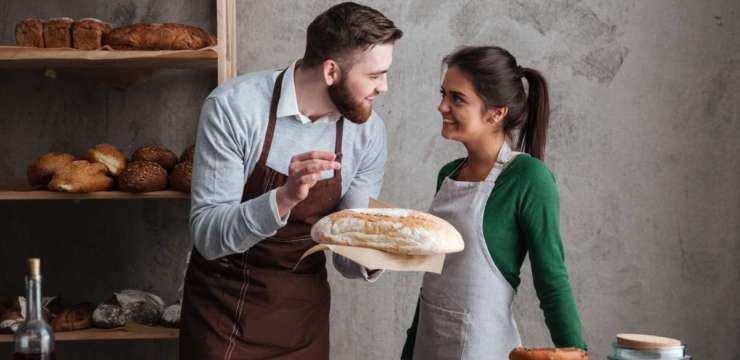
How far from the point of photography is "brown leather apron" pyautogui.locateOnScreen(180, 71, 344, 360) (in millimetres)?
2146

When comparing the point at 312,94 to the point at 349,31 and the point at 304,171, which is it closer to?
the point at 349,31

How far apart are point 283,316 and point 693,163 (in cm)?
169

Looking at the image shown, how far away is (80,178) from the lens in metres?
2.50

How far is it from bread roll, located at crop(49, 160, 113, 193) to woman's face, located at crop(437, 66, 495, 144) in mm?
1240

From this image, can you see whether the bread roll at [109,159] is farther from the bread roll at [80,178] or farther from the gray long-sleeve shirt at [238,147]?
the gray long-sleeve shirt at [238,147]

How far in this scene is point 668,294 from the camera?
2.97 meters

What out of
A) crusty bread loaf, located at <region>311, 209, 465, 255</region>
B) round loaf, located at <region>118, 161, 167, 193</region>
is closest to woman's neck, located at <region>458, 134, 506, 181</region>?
crusty bread loaf, located at <region>311, 209, 465, 255</region>

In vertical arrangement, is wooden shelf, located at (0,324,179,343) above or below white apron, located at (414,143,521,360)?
below

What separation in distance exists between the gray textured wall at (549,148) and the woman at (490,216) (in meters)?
1.02

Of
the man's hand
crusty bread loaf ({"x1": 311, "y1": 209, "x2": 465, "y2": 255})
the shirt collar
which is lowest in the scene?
crusty bread loaf ({"x1": 311, "y1": 209, "x2": 465, "y2": 255})

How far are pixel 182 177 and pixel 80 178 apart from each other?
1.03ft

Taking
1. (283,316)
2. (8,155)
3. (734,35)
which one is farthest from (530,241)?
(8,155)

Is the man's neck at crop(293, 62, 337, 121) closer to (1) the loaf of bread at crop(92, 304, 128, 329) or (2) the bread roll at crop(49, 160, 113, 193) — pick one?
(2) the bread roll at crop(49, 160, 113, 193)

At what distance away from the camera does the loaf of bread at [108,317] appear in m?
2.62
